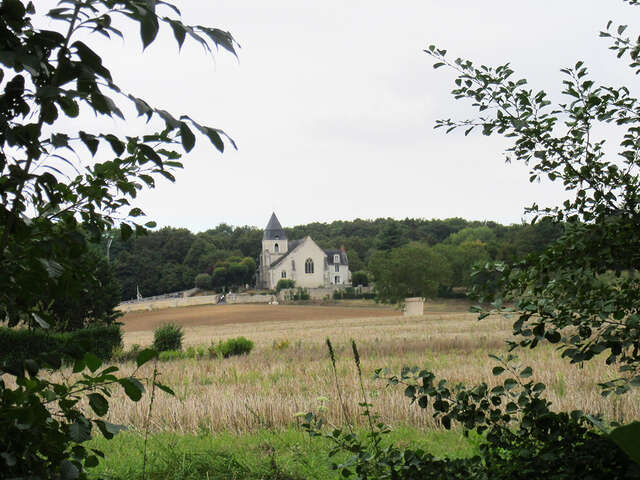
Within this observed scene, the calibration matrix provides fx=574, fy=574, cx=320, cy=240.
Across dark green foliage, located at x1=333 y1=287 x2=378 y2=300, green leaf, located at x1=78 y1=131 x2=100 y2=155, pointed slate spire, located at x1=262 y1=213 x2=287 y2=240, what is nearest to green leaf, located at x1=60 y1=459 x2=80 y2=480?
green leaf, located at x1=78 y1=131 x2=100 y2=155

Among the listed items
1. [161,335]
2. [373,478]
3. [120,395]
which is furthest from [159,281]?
[373,478]

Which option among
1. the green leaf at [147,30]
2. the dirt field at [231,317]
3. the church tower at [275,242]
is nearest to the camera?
the green leaf at [147,30]

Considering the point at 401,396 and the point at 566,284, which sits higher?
the point at 566,284

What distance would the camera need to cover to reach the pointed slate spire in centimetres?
9450

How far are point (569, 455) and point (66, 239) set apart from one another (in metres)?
1.91

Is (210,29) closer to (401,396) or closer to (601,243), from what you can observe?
(601,243)

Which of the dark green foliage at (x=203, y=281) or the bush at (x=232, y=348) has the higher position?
the dark green foliage at (x=203, y=281)

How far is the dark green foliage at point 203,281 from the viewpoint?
86688mm

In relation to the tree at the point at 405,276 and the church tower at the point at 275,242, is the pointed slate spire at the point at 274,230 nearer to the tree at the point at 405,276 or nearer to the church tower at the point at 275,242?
the church tower at the point at 275,242

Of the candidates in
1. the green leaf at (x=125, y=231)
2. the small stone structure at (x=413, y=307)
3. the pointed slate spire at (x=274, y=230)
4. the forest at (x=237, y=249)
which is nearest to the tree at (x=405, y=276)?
the small stone structure at (x=413, y=307)

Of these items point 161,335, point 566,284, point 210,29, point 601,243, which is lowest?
point 161,335

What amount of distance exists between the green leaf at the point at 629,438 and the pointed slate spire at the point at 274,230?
9382 cm

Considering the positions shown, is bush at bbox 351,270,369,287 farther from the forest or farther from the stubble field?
the stubble field

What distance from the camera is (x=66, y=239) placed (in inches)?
60.9
